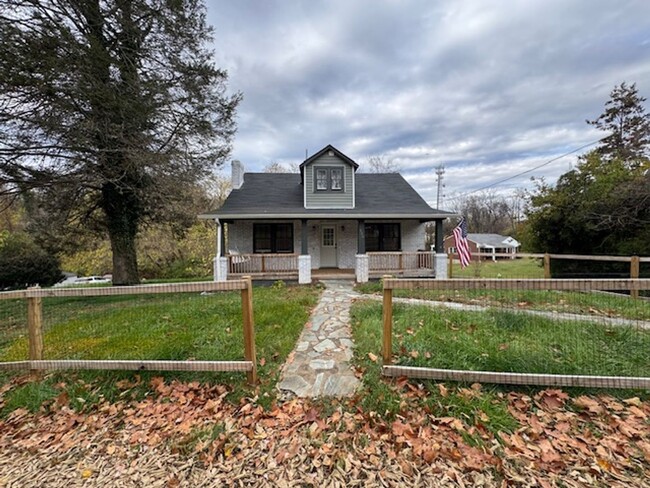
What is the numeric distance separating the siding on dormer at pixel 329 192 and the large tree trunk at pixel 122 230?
6607mm

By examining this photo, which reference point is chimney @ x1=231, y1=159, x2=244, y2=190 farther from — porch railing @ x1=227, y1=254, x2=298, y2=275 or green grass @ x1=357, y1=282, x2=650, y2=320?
green grass @ x1=357, y1=282, x2=650, y2=320

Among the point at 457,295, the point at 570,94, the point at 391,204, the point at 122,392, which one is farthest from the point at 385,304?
the point at 570,94

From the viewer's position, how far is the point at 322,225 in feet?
41.9

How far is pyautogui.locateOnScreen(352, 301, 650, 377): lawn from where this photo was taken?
3.04m

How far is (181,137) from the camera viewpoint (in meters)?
8.88

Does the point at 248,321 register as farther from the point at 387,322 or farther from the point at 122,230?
the point at 122,230

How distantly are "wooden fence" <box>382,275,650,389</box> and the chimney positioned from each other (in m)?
12.0

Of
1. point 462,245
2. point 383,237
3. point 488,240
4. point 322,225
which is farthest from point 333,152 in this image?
point 488,240

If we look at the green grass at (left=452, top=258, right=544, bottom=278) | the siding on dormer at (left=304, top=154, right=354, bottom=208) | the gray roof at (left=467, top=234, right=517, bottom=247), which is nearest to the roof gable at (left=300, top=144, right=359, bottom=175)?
the siding on dormer at (left=304, top=154, right=354, bottom=208)

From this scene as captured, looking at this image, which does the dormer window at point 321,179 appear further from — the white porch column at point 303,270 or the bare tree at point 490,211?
the bare tree at point 490,211

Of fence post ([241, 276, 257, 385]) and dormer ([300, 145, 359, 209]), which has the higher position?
dormer ([300, 145, 359, 209])

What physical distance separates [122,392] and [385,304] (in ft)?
10.1

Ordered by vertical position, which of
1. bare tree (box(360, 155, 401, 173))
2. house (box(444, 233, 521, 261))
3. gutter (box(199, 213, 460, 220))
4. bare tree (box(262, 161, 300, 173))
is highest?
bare tree (box(360, 155, 401, 173))

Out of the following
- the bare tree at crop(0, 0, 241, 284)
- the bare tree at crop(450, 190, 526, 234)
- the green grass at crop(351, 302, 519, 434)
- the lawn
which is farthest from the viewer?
the bare tree at crop(450, 190, 526, 234)
